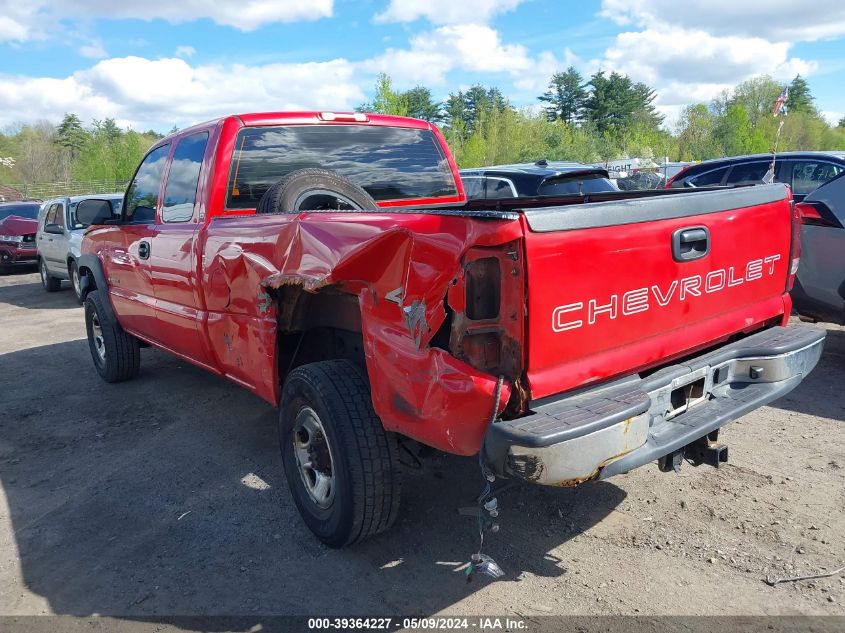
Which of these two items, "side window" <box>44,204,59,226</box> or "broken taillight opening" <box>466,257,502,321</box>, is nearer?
"broken taillight opening" <box>466,257,502,321</box>

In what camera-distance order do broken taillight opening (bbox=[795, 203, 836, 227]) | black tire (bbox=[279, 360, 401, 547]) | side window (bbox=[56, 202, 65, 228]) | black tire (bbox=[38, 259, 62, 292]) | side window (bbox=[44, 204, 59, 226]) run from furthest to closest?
black tire (bbox=[38, 259, 62, 292]), side window (bbox=[44, 204, 59, 226]), side window (bbox=[56, 202, 65, 228]), broken taillight opening (bbox=[795, 203, 836, 227]), black tire (bbox=[279, 360, 401, 547])

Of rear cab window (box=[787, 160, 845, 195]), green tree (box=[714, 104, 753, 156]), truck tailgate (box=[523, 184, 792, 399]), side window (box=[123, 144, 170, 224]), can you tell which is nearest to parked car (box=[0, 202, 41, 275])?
side window (box=[123, 144, 170, 224])

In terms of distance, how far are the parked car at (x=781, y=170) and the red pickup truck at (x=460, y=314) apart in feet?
16.1

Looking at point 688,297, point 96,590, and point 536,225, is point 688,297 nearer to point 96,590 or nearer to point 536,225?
point 536,225

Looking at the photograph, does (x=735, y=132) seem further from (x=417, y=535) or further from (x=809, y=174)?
(x=417, y=535)

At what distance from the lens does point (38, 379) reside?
6.58m

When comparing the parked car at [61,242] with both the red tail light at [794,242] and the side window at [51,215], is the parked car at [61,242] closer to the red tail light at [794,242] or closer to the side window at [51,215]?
the side window at [51,215]

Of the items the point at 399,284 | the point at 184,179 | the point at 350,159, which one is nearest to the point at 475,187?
the point at 350,159

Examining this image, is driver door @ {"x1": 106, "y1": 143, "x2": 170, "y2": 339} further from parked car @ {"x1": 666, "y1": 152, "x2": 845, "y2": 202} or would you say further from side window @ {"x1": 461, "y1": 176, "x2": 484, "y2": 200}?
parked car @ {"x1": 666, "y1": 152, "x2": 845, "y2": 202}

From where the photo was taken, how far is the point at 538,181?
902 centimetres

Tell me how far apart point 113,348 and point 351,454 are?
3966mm

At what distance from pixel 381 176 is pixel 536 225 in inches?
103

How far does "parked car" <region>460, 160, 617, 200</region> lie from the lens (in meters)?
8.93

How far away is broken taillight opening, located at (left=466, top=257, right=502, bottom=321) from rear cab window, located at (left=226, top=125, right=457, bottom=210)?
2255 mm
